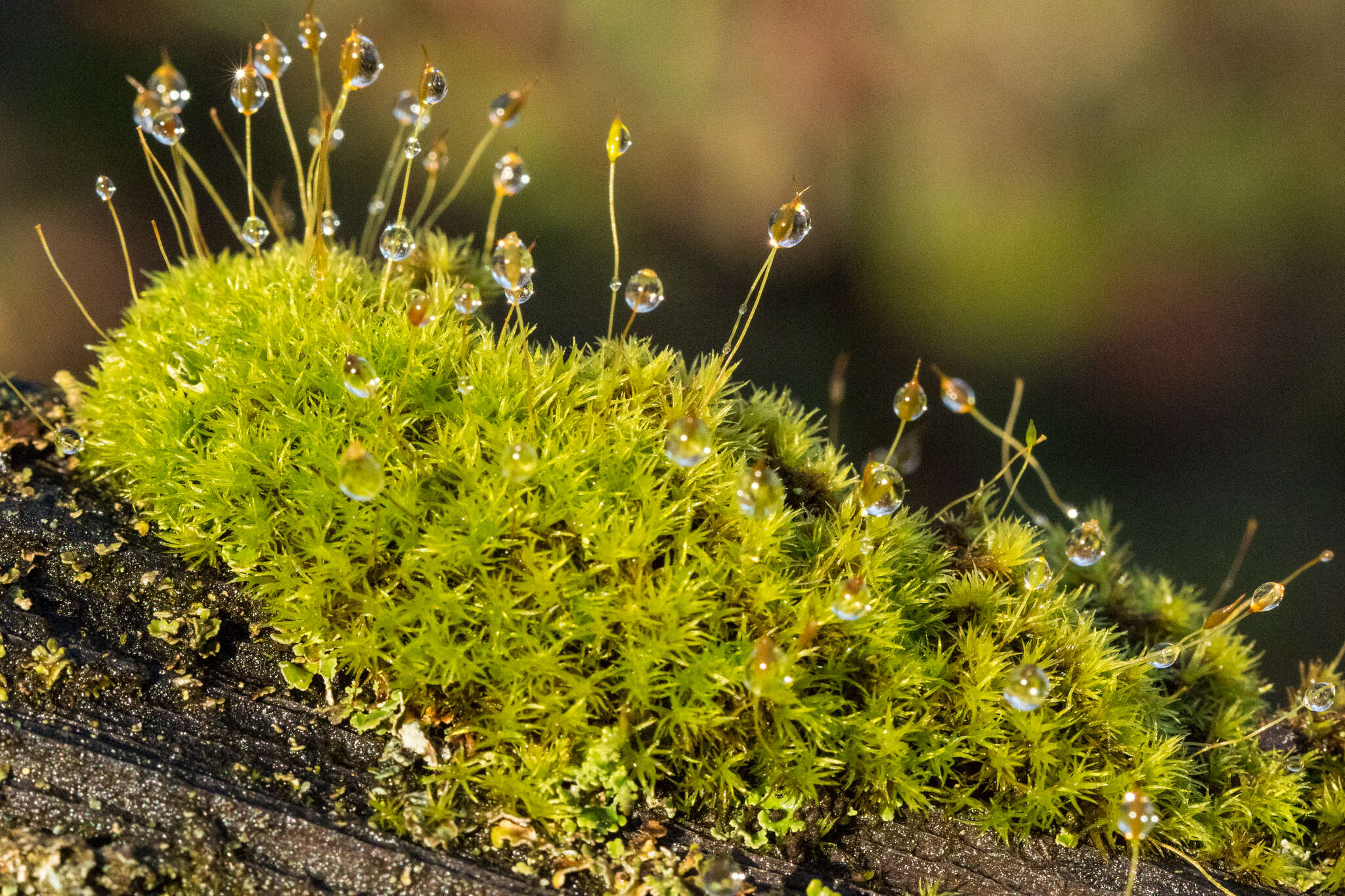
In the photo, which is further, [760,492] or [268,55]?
[268,55]

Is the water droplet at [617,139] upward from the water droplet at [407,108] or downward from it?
downward

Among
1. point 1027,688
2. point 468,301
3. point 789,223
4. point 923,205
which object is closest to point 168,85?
point 468,301

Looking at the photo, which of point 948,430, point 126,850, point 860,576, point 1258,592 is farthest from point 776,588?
point 948,430

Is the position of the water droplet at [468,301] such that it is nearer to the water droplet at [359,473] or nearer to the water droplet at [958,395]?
the water droplet at [359,473]

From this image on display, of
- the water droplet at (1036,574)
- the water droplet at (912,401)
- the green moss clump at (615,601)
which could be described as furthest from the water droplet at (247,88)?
the water droplet at (1036,574)

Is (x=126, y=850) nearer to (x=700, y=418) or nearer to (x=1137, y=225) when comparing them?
(x=700, y=418)

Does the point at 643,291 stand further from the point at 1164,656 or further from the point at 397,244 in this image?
the point at 1164,656

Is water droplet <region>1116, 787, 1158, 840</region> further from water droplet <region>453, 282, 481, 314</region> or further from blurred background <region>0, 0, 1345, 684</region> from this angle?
blurred background <region>0, 0, 1345, 684</region>
